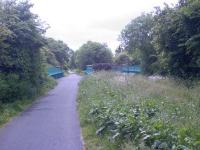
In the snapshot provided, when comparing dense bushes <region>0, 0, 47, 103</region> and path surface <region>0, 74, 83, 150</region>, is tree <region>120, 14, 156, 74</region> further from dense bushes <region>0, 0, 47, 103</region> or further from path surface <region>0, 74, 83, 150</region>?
path surface <region>0, 74, 83, 150</region>

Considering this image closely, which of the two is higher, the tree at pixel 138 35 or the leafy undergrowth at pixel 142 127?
the tree at pixel 138 35

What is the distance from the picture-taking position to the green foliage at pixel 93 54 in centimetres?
9606

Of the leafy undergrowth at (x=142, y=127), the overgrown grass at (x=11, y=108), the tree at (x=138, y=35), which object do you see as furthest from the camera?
the tree at (x=138, y=35)

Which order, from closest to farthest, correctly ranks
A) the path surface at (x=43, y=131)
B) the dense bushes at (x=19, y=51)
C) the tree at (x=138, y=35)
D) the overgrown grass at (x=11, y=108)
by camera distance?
the path surface at (x=43, y=131) < the overgrown grass at (x=11, y=108) < the dense bushes at (x=19, y=51) < the tree at (x=138, y=35)

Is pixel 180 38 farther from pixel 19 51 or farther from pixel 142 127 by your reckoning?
pixel 142 127

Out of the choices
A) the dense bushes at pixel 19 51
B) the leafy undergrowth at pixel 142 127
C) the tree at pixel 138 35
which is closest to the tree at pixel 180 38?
the dense bushes at pixel 19 51

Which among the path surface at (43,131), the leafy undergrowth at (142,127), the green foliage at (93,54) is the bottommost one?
the path surface at (43,131)

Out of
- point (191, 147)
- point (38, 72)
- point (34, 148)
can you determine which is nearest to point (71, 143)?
point (34, 148)

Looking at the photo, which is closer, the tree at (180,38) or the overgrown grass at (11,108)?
the overgrown grass at (11,108)

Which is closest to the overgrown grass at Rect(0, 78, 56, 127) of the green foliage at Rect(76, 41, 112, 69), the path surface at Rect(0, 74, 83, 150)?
the path surface at Rect(0, 74, 83, 150)

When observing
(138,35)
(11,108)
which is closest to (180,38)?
(11,108)

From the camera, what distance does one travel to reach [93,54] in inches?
3880

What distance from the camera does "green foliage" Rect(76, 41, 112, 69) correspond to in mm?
96062

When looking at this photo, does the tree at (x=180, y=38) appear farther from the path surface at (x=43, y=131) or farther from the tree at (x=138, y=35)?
the tree at (x=138, y=35)
